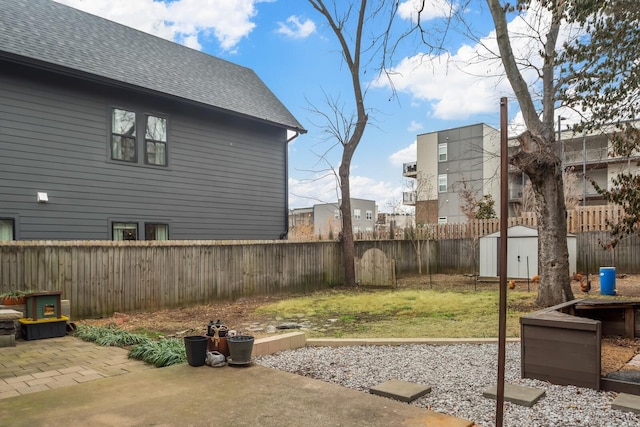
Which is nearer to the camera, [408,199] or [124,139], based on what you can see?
[124,139]

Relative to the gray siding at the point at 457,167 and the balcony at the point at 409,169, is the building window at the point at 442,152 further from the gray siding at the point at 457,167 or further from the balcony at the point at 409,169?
the balcony at the point at 409,169

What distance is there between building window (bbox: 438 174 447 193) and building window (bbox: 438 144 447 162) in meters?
1.18

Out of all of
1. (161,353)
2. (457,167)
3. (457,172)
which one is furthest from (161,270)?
(457,167)

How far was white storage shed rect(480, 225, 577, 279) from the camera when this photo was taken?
1232 centimetres

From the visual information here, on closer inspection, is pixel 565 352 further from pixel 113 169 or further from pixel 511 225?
pixel 511 225

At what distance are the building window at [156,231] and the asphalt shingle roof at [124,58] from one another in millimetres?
3174

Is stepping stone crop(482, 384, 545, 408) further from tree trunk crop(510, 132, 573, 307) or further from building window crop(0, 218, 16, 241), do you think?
building window crop(0, 218, 16, 241)

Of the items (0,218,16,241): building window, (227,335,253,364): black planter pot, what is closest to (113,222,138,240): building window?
(0,218,16,241): building window

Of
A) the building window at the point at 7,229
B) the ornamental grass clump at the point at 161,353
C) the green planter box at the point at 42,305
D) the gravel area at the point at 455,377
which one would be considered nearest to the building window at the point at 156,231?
the building window at the point at 7,229

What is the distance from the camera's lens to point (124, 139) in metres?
9.99

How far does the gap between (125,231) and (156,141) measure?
2.30m

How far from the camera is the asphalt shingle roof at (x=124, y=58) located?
8859 mm

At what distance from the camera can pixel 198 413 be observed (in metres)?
2.88

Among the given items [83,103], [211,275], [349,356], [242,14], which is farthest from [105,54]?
[349,356]
